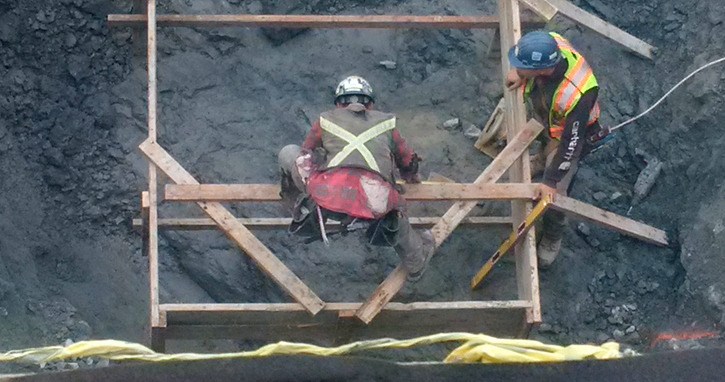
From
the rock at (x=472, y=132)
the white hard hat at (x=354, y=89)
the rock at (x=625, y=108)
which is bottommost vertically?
the rock at (x=472, y=132)

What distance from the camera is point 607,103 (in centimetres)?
973

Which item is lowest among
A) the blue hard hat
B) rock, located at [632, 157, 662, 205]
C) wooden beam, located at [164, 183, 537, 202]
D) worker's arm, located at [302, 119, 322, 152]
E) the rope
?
rock, located at [632, 157, 662, 205]

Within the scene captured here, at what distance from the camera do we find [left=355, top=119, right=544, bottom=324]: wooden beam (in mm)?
7582

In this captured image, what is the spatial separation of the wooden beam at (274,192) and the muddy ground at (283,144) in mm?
1402

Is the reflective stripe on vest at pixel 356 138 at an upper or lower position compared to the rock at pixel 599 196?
upper

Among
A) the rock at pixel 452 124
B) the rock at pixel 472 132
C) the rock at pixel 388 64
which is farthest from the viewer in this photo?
the rock at pixel 388 64

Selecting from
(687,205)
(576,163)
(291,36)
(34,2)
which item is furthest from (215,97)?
(687,205)

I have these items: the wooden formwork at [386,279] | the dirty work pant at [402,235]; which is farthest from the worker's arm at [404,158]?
the dirty work pant at [402,235]

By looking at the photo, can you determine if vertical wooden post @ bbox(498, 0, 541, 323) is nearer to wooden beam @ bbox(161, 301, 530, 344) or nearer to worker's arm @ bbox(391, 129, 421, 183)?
wooden beam @ bbox(161, 301, 530, 344)

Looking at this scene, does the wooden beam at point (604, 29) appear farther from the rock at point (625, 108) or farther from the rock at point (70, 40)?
the rock at point (70, 40)

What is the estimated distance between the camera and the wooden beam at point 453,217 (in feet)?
24.9

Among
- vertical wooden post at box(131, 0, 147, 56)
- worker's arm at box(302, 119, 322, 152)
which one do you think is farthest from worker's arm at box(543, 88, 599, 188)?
vertical wooden post at box(131, 0, 147, 56)

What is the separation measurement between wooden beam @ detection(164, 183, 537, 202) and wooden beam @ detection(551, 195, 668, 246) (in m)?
0.52

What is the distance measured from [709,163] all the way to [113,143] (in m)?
4.71
